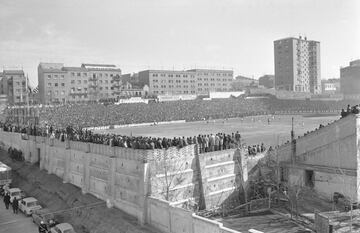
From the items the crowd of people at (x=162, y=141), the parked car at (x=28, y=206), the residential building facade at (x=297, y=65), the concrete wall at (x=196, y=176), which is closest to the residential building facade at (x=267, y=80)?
the residential building facade at (x=297, y=65)

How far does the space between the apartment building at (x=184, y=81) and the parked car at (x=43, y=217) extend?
101 m

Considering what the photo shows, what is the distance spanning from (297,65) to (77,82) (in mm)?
83106

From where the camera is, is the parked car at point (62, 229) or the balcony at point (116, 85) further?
the balcony at point (116, 85)

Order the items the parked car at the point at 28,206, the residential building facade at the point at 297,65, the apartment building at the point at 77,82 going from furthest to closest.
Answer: the residential building facade at the point at 297,65 → the apartment building at the point at 77,82 → the parked car at the point at 28,206

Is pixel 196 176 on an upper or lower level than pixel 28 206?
upper

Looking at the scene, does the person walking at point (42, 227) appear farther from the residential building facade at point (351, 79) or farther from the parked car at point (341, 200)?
the residential building facade at point (351, 79)

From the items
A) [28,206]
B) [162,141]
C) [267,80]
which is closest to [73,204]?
[28,206]

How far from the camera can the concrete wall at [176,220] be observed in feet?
47.6

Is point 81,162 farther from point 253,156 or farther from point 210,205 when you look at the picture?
point 253,156

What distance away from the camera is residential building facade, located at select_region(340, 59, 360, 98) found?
119m

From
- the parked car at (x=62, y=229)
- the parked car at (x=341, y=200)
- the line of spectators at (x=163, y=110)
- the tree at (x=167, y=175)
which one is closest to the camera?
the parked car at (x=62, y=229)

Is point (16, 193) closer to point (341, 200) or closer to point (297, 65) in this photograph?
point (341, 200)

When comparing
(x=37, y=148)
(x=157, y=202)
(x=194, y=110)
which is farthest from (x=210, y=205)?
(x=194, y=110)

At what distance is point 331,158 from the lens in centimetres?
2273
